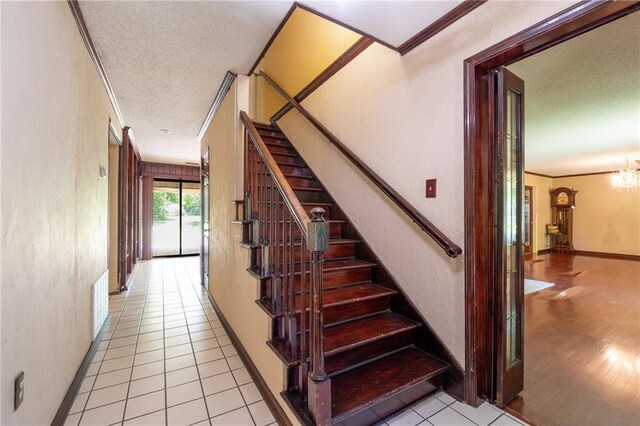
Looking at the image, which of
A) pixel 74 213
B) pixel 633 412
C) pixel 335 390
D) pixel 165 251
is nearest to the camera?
pixel 335 390

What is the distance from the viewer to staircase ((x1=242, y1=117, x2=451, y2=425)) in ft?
4.84

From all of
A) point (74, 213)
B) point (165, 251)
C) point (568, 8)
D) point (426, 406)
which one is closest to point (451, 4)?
point (568, 8)

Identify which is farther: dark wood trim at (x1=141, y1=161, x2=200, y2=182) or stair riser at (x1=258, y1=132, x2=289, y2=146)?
dark wood trim at (x1=141, y1=161, x2=200, y2=182)

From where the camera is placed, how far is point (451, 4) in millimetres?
1628

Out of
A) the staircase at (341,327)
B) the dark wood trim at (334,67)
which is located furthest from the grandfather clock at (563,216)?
the staircase at (341,327)

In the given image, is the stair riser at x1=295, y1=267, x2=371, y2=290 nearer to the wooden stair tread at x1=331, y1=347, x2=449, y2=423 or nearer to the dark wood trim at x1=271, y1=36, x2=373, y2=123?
the wooden stair tread at x1=331, y1=347, x2=449, y2=423

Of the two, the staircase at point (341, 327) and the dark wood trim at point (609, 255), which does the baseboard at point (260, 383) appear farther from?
the dark wood trim at point (609, 255)

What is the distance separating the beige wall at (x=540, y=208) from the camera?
8633 mm

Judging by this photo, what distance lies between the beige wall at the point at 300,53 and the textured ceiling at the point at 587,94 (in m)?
1.77

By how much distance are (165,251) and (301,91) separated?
6800 mm

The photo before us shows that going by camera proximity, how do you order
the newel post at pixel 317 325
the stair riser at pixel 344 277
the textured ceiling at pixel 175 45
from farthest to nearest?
1. the stair riser at pixel 344 277
2. the textured ceiling at pixel 175 45
3. the newel post at pixel 317 325

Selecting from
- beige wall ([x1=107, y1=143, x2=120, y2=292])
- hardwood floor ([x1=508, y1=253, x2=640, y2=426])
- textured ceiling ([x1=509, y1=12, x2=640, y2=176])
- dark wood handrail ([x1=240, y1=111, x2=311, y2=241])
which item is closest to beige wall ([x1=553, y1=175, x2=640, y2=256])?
textured ceiling ([x1=509, y1=12, x2=640, y2=176])

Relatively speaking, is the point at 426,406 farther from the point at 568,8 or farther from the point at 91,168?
the point at 91,168

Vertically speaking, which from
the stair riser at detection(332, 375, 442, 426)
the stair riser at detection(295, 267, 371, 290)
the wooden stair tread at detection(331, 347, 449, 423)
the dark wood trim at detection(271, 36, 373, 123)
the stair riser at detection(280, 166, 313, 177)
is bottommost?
the stair riser at detection(332, 375, 442, 426)
